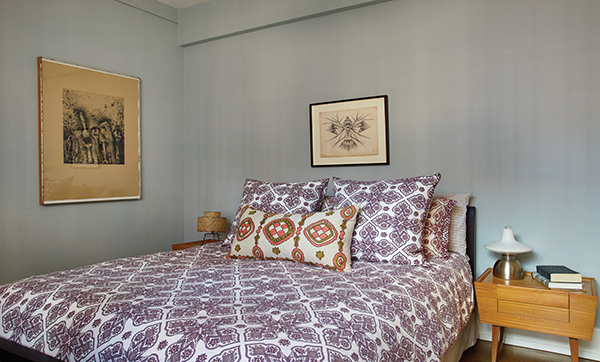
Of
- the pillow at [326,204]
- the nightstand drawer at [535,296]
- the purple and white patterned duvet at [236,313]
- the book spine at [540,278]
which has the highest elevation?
the pillow at [326,204]

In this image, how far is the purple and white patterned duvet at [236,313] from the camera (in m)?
1.15

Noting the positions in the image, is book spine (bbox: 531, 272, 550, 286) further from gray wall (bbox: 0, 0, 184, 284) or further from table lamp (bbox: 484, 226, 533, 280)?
gray wall (bbox: 0, 0, 184, 284)

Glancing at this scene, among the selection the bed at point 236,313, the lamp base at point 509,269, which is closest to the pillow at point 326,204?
the bed at point 236,313

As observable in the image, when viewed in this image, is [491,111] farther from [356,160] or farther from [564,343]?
[564,343]

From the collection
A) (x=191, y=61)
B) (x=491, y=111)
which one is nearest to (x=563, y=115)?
(x=491, y=111)

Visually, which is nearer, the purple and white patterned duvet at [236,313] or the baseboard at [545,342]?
the purple and white patterned duvet at [236,313]

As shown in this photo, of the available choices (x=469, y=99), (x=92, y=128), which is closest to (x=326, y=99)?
(x=469, y=99)

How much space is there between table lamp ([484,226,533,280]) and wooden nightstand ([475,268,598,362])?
0.16 ft

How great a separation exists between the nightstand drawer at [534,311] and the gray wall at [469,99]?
53cm

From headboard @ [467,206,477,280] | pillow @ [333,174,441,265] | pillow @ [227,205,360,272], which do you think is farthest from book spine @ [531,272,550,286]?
pillow @ [227,205,360,272]

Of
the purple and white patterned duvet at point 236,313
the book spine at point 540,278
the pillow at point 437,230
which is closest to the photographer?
the purple and white patterned duvet at point 236,313

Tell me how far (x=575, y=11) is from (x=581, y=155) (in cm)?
88

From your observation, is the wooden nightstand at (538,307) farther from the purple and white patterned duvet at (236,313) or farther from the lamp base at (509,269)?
the purple and white patterned duvet at (236,313)

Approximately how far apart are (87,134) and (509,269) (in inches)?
125
